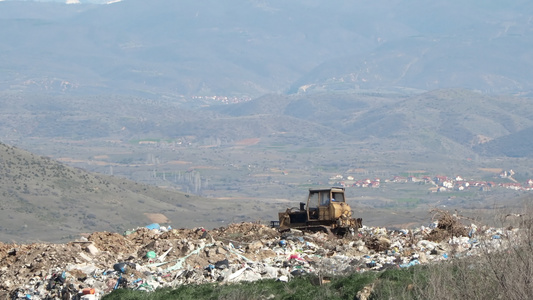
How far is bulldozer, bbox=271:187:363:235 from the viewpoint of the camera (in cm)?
3006

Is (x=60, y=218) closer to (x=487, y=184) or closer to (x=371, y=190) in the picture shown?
(x=371, y=190)

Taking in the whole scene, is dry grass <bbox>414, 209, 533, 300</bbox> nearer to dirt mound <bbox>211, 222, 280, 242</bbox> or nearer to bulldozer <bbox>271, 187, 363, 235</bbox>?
dirt mound <bbox>211, 222, 280, 242</bbox>

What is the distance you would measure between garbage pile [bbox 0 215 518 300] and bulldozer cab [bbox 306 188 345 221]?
2281 millimetres

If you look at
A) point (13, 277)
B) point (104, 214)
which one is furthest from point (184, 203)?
point (13, 277)

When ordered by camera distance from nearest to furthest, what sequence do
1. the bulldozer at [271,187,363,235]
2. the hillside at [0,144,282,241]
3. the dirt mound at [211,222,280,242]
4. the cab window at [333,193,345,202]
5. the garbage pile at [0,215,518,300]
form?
the garbage pile at [0,215,518,300] → the dirt mound at [211,222,280,242] → the bulldozer at [271,187,363,235] → the cab window at [333,193,345,202] → the hillside at [0,144,282,241]

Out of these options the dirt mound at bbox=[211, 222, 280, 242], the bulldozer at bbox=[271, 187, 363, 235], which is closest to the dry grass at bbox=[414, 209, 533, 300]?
the dirt mound at bbox=[211, 222, 280, 242]

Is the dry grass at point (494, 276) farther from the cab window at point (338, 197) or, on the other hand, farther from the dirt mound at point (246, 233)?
the cab window at point (338, 197)

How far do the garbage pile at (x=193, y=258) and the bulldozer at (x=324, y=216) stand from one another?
5.88ft

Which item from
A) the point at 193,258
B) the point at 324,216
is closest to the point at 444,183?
the point at 324,216

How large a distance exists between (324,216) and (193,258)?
7.80 metres

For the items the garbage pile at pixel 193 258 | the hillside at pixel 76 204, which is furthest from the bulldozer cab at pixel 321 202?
the hillside at pixel 76 204

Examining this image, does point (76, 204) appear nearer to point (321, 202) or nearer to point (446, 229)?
point (321, 202)

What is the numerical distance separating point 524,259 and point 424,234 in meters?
12.9

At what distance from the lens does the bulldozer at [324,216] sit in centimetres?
3006
